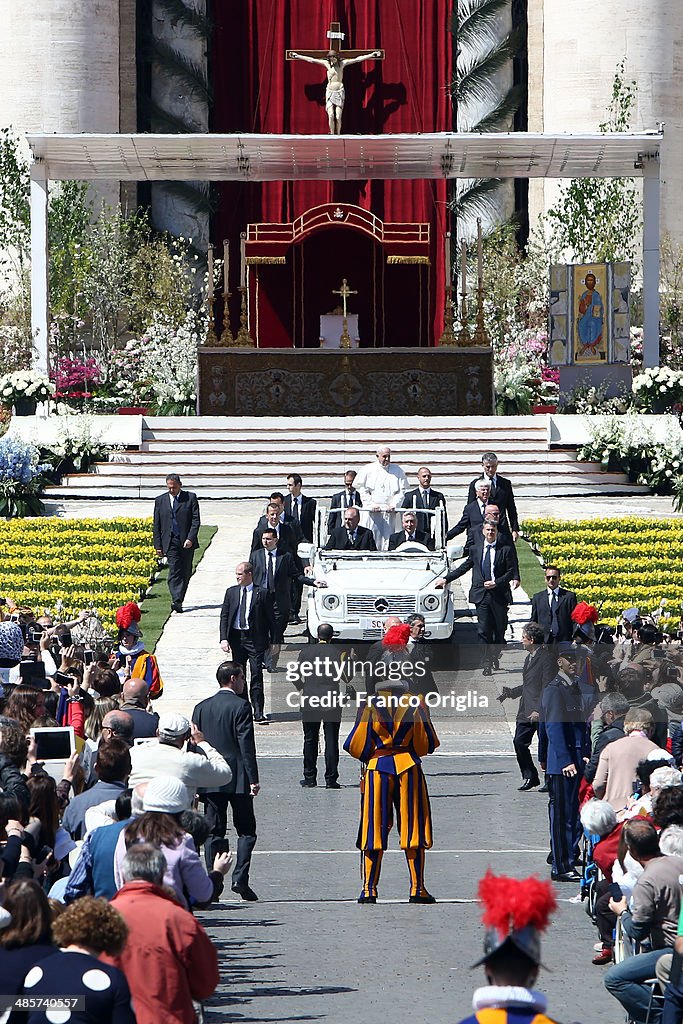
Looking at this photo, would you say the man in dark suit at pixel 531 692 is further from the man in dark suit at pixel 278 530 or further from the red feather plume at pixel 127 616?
the man in dark suit at pixel 278 530

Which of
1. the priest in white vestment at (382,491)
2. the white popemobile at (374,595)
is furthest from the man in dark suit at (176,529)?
the white popemobile at (374,595)

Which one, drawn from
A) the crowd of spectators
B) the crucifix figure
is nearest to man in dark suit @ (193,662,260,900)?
the crowd of spectators

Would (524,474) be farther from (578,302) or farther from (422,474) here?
(422,474)

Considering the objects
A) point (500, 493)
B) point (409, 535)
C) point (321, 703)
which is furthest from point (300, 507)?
point (321, 703)

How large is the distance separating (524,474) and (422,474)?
8.74 metres

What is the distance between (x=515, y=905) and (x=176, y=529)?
56.5ft

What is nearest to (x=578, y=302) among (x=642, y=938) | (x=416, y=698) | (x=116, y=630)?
(x=116, y=630)

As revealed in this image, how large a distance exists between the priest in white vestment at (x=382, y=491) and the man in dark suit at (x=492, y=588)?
8.21 ft

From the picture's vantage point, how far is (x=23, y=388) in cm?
3175

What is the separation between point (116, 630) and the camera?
2042 centimetres

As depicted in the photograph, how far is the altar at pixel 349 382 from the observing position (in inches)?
1356

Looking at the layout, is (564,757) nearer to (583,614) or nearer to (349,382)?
(583,614)

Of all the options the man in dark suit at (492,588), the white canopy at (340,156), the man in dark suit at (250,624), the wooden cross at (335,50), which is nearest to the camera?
the man in dark suit at (250,624)

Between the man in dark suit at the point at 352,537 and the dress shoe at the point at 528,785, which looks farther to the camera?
the man in dark suit at the point at 352,537
